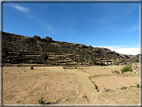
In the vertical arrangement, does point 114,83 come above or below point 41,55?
below

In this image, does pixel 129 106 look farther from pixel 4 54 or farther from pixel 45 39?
pixel 45 39

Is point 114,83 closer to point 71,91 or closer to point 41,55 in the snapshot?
point 71,91

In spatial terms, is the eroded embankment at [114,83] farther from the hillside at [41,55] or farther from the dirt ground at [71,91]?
the hillside at [41,55]

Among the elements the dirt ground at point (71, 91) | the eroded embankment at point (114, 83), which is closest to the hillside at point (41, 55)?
the dirt ground at point (71, 91)

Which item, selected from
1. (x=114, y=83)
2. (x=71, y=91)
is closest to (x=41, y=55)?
(x=71, y=91)

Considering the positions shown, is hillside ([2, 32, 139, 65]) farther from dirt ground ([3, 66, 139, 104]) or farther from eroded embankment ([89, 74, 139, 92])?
eroded embankment ([89, 74, 139, 92])

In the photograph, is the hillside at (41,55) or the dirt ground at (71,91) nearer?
the dirt ground at (71,91)

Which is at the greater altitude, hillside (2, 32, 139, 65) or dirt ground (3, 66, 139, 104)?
hillside (2, 32, 139, 65)

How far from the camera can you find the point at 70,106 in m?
4.95

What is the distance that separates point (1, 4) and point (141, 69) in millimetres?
22276

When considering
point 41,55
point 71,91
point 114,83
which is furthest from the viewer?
point 41,55

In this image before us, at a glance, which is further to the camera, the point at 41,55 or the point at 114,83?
the point at 41,55

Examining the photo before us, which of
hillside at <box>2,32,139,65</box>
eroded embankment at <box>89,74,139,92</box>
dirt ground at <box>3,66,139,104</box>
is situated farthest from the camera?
hillside at <box>2,32,139,65</box>

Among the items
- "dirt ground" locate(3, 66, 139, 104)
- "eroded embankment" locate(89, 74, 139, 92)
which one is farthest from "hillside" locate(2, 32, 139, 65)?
"eroded embankment" locate(89, 74, 139, 92)
